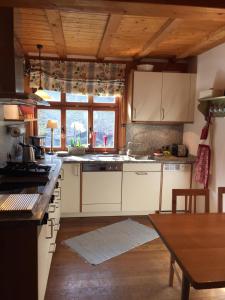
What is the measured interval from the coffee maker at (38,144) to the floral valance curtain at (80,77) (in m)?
0.79

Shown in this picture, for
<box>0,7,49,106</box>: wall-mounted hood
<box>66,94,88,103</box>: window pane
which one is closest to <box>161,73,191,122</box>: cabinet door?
<box>66,94,88,103</box>: window pane

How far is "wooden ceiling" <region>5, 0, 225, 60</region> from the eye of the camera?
1.86m

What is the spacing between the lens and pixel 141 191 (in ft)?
12.6

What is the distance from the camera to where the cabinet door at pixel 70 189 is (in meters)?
3.67

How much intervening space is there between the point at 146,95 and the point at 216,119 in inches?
41.7

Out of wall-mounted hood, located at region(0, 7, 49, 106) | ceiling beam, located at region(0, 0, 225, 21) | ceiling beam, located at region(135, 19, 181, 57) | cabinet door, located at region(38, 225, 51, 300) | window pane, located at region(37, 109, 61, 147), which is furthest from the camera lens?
window pane, located at region(37, 109, 61, 147)

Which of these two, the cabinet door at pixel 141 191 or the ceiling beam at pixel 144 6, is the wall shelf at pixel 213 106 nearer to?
the cabinet door at pixel 141 191

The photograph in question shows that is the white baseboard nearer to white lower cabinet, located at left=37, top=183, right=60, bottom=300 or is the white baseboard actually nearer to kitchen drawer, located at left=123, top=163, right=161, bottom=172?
kitchen drawer, located at left=123, top=163, right=161, bottom=172

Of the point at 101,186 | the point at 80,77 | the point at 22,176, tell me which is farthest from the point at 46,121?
the point at 22,176

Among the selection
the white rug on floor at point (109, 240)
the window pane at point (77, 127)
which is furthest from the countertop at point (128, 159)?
the white rug on floor at point (109, 240)

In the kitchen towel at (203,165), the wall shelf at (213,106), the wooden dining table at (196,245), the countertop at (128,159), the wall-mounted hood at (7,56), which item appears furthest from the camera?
the countertop at (128,159)

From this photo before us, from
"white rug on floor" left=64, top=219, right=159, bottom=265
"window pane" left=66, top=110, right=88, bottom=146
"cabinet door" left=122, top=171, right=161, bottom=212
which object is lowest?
"white rug on floor" left=64, top=219, right=159, bottom=265

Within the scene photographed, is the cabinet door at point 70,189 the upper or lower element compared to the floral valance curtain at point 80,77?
lower

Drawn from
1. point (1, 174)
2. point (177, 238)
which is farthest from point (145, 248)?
point (1, 174)
